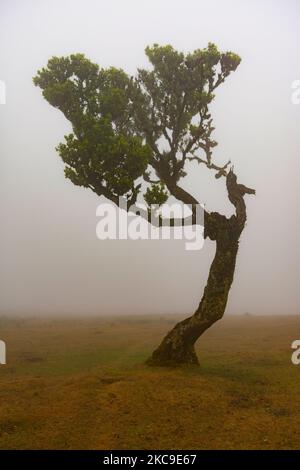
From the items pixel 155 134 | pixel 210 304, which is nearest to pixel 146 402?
Answer: pixel 210 304

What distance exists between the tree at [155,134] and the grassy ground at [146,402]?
2761 millimetres

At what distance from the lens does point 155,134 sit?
20.0 meters

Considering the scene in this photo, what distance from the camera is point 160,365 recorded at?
1727 centimetres

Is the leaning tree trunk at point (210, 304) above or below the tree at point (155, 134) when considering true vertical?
below

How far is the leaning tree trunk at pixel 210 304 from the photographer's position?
17344 mm

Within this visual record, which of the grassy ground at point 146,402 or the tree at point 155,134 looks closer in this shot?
the grassy ground at point 146,402

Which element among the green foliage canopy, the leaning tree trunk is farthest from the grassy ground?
the green foliage canopy

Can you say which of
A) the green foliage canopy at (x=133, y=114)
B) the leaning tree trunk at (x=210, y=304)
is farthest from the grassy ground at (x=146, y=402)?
the green foliage canopy at (x=133, y=114)

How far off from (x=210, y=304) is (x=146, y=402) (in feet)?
19.4

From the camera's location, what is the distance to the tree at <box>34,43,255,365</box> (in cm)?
1714

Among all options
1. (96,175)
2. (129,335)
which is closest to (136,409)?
(96,175)

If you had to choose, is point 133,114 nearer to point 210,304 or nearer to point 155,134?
point 155,134

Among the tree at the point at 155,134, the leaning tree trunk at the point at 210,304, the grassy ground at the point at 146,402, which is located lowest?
the grassy ground at the point at 146,402

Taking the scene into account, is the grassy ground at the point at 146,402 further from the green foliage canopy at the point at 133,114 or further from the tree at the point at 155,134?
the green foliage canopy at the point at 133,114
